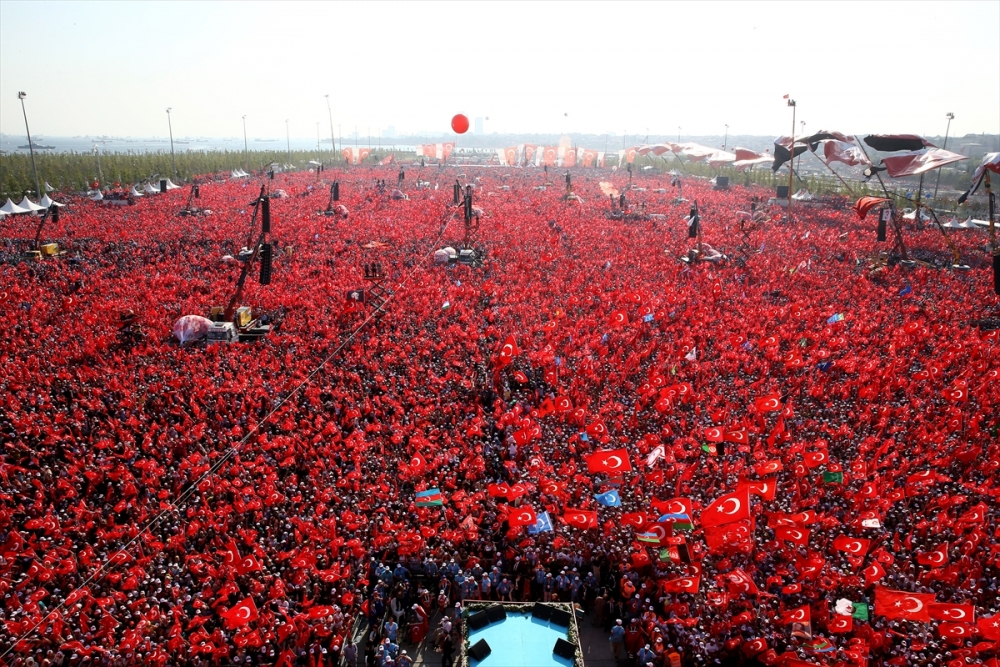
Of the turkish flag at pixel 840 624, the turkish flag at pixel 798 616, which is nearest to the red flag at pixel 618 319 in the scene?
the turkish flag at pixel 798 616

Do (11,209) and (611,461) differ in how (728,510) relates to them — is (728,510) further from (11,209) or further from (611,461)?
(11,209)

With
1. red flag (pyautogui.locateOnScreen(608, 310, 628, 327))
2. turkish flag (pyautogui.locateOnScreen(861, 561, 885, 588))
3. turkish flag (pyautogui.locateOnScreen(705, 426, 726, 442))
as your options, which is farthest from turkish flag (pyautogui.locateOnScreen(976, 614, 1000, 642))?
red flag (pyautogui.locateOnScreen(608, 310, 628, 327))

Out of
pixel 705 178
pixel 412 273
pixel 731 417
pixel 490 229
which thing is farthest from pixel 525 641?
pixel 705 178

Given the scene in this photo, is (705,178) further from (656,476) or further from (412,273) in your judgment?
(656,476)

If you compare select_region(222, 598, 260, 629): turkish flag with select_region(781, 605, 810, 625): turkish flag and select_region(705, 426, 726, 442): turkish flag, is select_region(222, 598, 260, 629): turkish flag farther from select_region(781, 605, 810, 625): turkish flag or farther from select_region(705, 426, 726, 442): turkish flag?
Answer: select_region(705, 426, 726, 442): turkish flag

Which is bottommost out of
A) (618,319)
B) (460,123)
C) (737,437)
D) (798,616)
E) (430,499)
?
(798,616)

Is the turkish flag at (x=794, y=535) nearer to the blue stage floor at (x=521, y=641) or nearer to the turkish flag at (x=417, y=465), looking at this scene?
the blue stage floor at (x=521, y=641)

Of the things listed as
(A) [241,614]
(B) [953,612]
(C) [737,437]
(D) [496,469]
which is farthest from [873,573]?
(A) [241,614]

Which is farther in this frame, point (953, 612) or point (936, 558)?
point (936, 558)
